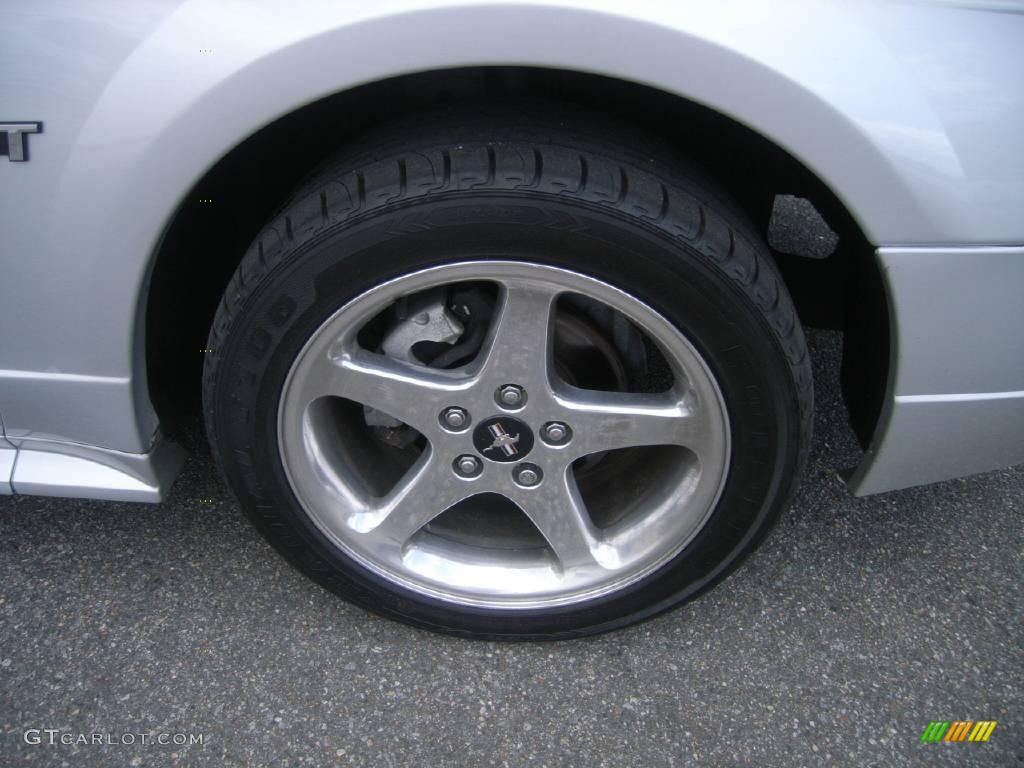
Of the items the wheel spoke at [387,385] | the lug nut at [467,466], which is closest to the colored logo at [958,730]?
the lug nut at [467,466]

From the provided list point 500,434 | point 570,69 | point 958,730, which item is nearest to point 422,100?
point 570,69

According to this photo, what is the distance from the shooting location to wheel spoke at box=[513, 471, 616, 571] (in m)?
1.54

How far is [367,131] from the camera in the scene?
141 cm

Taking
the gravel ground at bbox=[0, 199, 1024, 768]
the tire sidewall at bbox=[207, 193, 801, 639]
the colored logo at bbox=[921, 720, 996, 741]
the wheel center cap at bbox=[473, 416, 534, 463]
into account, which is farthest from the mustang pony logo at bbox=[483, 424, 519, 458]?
the colored logo at bbox=[921, 720, 996, 741]

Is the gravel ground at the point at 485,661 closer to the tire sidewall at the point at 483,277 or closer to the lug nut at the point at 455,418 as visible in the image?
the tire sidewall at the point at 483,277

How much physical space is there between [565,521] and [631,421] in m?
0.26

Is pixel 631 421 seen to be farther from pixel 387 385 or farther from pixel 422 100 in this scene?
pixel 422 100

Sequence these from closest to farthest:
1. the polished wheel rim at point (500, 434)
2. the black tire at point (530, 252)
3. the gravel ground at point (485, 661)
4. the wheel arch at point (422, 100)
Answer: the wheel arch at point (422, 100) < the black tire at point (530, 252) < the polished wheel rim at point (500, 434) < the gravel ground at point (485, 661)

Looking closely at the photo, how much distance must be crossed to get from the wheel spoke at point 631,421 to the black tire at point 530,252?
0.07 m

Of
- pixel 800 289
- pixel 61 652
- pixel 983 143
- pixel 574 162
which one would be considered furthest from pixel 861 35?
pixel 61 652

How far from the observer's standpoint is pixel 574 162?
1.24 meters

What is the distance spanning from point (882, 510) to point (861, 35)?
4.10 ft

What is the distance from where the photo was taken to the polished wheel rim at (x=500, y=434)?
137 cm

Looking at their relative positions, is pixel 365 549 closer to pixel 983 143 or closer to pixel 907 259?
pixel 907 259
